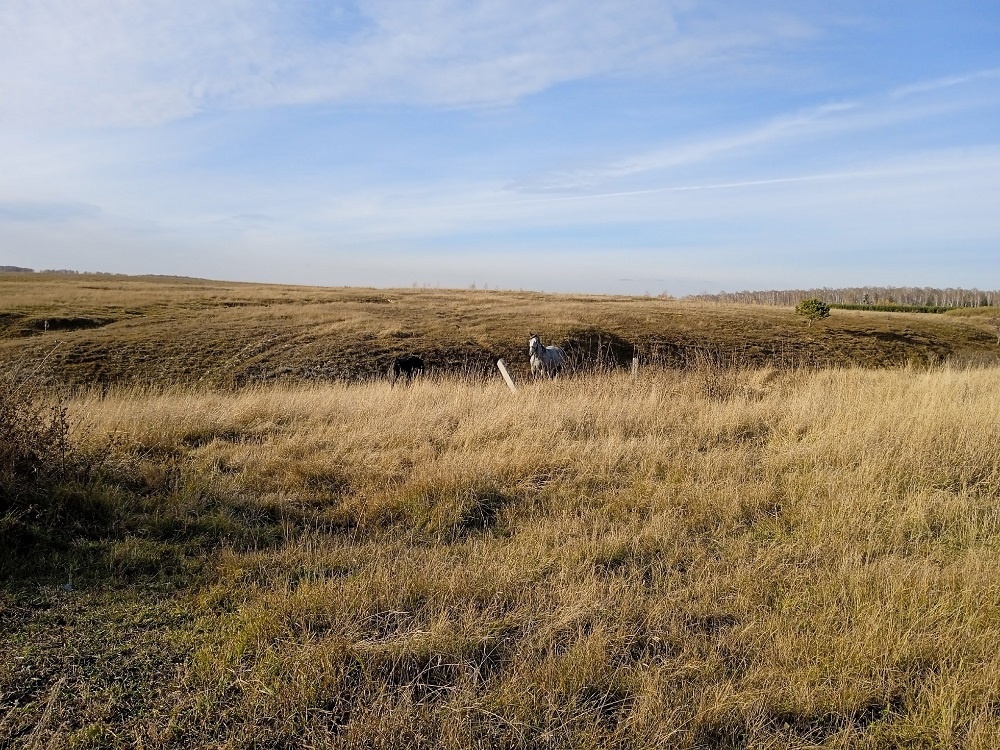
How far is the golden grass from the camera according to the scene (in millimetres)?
2527

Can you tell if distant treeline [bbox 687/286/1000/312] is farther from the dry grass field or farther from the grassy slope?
the dry grass field

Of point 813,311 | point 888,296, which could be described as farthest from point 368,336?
point 888,296

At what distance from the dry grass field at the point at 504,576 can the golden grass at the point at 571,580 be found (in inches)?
0.7

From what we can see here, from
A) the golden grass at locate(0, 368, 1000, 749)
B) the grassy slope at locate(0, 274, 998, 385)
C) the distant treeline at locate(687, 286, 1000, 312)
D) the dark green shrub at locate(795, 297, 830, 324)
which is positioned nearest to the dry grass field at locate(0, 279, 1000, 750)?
the golden grass at locate(0, 368, 1000, 749)

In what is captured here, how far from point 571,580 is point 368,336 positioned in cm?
2282

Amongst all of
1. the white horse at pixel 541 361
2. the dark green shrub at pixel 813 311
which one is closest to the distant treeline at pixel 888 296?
the dark green shrub at pixel 813 311

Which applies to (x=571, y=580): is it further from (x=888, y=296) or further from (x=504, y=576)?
(x=888, y=296)

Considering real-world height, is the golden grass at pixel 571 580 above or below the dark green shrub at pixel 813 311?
below

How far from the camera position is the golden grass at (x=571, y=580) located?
2.53 meters

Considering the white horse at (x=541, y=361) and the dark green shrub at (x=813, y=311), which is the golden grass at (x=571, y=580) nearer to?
the white horse at (x=541, y=361)

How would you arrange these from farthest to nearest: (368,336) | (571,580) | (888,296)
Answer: (888,296), (368,336), (571,580)

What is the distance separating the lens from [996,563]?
147 inches

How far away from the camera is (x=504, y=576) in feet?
11.8

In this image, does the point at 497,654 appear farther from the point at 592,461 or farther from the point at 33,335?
the point at 33,335
